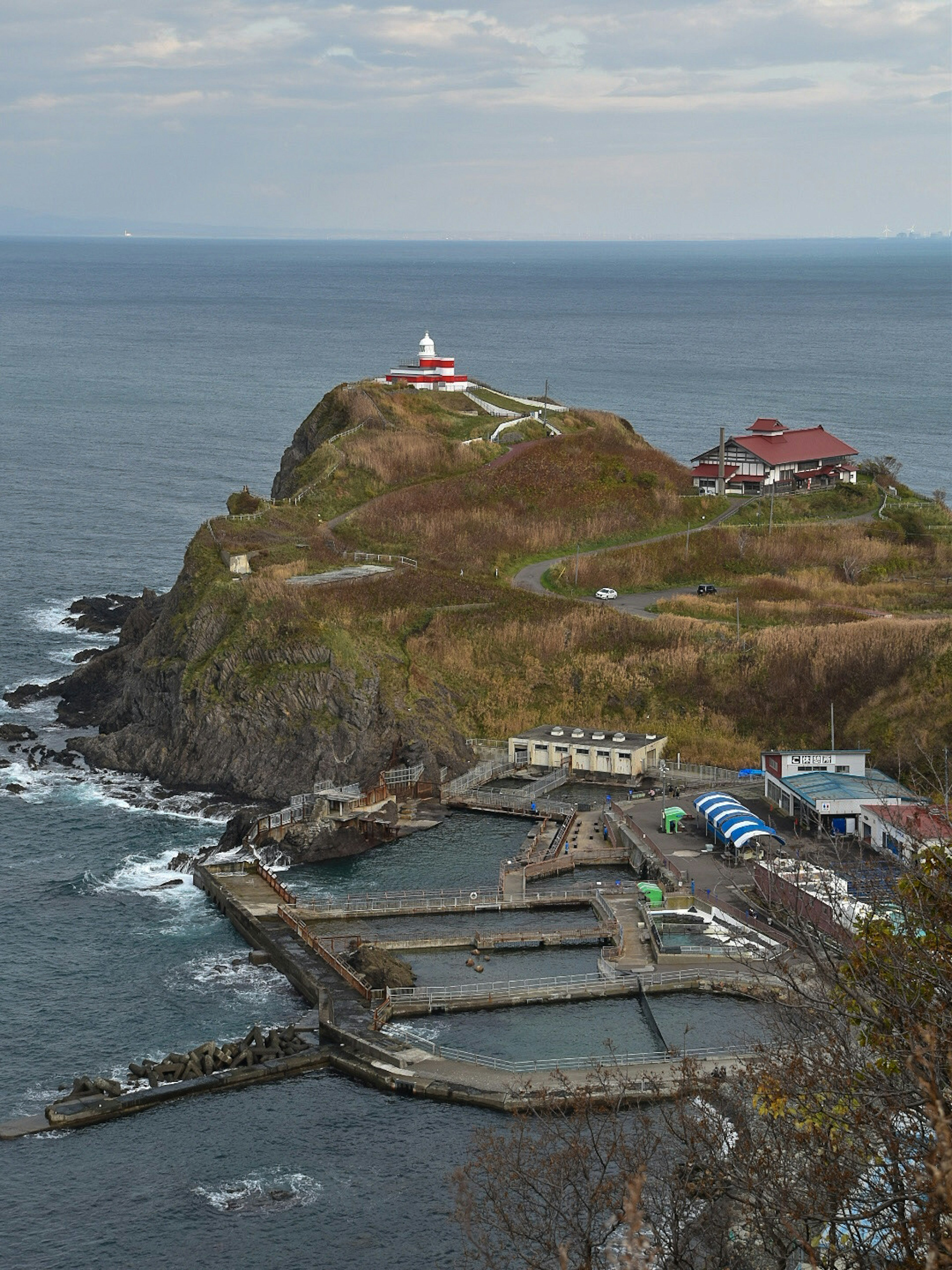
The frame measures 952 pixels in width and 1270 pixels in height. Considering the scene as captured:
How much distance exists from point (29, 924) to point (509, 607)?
119 ft

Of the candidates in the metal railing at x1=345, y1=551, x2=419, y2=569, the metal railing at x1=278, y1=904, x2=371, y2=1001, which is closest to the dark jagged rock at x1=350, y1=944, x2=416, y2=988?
the metal railing at x1=278, y1=904, x2=371, y2=1001

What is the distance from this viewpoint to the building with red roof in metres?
110

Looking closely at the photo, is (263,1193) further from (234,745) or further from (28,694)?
(28,694)

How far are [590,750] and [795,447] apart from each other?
44.8 meters

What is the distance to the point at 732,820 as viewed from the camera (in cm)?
6391

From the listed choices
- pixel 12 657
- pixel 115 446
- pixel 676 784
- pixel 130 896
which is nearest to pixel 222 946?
pixel 130 896

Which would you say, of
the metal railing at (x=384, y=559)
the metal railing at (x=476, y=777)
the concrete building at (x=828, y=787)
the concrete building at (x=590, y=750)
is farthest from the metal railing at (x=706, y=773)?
the metal railing at (x=384, y=559)

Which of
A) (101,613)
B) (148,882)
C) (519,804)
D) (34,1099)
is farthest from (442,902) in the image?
(101,613)

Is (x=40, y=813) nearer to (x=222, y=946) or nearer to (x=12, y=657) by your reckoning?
(x=222, y=946)

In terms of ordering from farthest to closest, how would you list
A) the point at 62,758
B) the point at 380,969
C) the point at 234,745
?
the point at 62,758
the point at 234,745
the point at 380,969

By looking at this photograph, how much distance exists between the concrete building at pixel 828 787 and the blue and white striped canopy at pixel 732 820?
1795 mm

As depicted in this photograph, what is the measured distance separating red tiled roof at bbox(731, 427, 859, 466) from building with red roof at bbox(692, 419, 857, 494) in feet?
0.18

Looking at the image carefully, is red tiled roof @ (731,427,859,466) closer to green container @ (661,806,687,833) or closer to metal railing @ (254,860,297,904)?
green container @ (661,806,687,833)

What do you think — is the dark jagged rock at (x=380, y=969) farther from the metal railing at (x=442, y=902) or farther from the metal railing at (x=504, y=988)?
the metal railing at (x=442, y=902)
